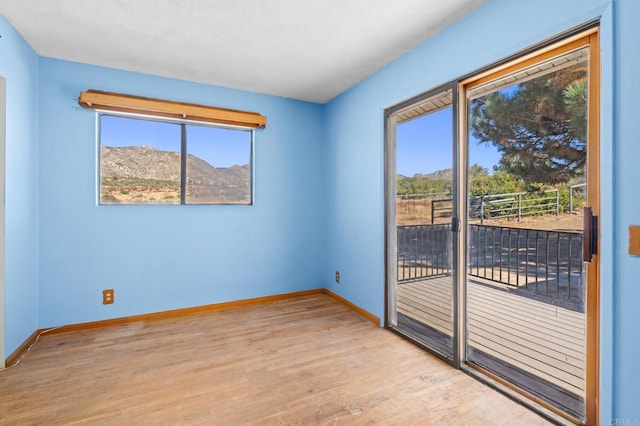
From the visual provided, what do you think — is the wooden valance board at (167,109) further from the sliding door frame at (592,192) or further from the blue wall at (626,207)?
the blue wall at (626,207)

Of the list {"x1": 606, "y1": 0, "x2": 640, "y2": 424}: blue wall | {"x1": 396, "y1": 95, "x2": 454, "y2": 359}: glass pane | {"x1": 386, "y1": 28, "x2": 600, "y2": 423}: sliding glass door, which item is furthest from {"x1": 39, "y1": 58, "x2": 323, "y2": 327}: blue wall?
{"x1": 606, "y1": 0, "x2": 640, "y2": 424}: blue wall

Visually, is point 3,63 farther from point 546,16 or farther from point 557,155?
point 557,155

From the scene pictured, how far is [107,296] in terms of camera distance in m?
2.97

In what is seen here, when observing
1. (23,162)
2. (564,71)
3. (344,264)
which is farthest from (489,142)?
(23,162)

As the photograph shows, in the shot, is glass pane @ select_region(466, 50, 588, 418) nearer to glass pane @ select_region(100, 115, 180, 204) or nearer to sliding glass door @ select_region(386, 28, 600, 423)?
sliding glass door @ select_region(386, 28, 600, 423)

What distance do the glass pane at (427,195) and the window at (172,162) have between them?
1.83 m

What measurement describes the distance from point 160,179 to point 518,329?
12.6 feet

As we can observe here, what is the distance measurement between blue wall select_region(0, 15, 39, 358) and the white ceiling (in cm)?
22

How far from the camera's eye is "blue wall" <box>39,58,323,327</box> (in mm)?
2783

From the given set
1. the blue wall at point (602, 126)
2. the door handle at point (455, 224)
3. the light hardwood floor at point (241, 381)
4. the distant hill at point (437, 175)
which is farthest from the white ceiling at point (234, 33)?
the light hardwood floor at point (241, 381)

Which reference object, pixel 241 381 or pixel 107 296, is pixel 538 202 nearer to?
pixel 241 381

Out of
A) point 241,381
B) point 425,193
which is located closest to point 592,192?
point 425,193

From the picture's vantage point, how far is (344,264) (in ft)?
11.9

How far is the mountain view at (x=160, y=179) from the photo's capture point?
3061mm
